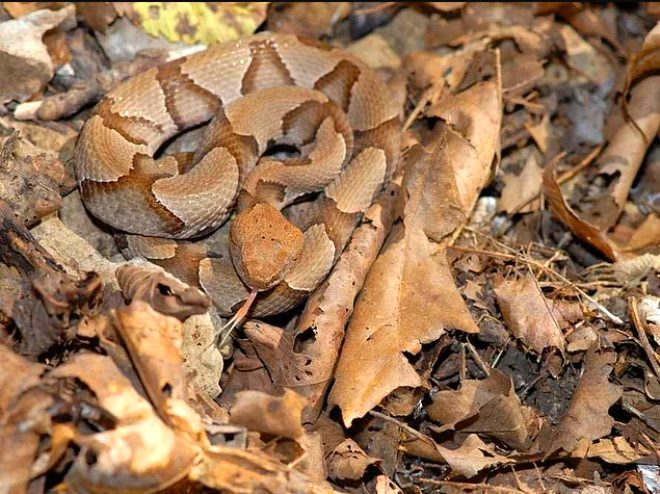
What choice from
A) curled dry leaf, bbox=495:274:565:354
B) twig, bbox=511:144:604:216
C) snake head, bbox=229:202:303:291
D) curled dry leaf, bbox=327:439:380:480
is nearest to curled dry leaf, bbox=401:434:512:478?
curled dry leaf, bbox=327:439:380:480

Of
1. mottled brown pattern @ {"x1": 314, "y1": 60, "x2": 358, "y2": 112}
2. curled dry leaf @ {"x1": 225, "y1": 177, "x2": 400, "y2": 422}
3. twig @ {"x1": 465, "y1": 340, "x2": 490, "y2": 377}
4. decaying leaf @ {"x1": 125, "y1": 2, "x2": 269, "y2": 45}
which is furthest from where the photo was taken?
decaying leaf @ {"x1": 125, "y1": 2, "x2": 269, "y2": 45}

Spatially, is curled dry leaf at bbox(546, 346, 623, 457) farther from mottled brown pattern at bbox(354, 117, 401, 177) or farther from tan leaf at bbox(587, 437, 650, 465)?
mottled brown pattern at bbox(354, 117, 401, 177)

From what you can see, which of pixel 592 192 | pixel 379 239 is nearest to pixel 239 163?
pixel 379 239

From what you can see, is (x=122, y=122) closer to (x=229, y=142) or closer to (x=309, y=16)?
(x=229, y=142)

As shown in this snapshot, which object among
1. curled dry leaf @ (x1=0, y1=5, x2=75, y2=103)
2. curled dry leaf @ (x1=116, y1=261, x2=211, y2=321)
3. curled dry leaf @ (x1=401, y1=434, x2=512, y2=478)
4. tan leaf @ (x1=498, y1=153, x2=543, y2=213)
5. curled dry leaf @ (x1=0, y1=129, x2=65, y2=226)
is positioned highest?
curled dry leaf @ (x1=0, y1=5, x2=75, y2=103)

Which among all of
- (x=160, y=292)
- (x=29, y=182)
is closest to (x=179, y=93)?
(x=29, y=182)

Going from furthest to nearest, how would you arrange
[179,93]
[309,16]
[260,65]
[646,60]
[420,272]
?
1. [309,16]
2. [260,65]
3. [646,60]
4. [179,93]
5. [420,272]

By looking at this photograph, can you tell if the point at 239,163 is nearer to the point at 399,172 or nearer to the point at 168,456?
the point at 399,172
